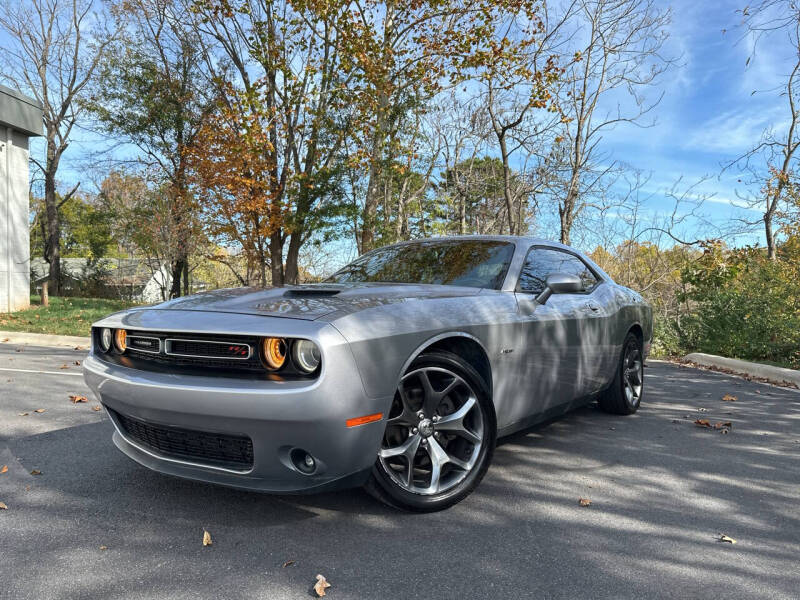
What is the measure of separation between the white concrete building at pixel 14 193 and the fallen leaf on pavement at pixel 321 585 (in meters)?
16.2

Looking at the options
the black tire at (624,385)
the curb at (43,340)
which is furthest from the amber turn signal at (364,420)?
the curb at (43,340)

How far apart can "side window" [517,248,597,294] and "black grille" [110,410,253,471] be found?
80.2 inches

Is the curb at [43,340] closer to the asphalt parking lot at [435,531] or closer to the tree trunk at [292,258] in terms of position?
the asphalt parking lot at [435,531]

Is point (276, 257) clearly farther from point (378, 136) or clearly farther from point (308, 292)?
point (308, 292)

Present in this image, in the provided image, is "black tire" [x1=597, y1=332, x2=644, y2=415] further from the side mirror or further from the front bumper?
the front bumper

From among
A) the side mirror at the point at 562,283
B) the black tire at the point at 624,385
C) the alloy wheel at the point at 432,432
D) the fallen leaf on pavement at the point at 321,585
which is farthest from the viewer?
the black tire at the point at 624,385

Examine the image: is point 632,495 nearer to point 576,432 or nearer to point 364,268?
point 576,432

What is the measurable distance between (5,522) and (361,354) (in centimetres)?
185

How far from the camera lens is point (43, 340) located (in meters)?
10.8

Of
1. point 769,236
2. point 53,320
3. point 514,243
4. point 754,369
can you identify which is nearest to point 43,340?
point 53,320

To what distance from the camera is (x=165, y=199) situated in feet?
66.5

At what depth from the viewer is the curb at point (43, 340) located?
10473 mm

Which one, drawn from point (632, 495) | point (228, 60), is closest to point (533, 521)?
point (632, 495)

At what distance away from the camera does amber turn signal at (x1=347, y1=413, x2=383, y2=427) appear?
93.2 inches
